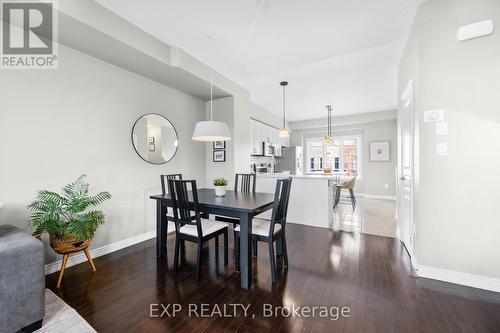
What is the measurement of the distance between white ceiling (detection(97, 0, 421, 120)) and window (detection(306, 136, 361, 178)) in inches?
138

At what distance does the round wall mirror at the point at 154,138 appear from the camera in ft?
10.8

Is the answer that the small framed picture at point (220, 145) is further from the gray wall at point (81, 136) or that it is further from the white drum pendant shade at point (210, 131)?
the white drum pendant shade at point (210, 131)

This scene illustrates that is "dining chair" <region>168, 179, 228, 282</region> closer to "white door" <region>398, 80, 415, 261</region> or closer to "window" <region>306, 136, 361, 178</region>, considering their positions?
"white door" <region>398, 80, 415, 261</region>

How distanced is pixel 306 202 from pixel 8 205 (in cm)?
397

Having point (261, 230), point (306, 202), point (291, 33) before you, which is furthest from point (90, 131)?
point (306, 202)

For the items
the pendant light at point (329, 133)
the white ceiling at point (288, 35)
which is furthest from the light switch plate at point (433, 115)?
the pendant light at point (329, 133)

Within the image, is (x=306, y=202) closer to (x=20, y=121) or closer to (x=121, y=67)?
(x=121, y=67)

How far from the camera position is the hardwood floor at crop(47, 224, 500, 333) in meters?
1.59

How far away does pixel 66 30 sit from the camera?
2252 mm

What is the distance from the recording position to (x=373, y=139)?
7.16 meters

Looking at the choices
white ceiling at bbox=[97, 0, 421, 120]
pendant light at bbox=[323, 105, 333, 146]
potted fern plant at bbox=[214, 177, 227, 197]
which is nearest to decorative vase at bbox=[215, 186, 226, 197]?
potted fern plant at bbox=[214, 177, 227, 197]

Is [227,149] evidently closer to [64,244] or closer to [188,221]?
[188,221]

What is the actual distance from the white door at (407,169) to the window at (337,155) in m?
4.41

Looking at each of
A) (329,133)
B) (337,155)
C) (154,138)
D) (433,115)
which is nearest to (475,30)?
(433,115)
